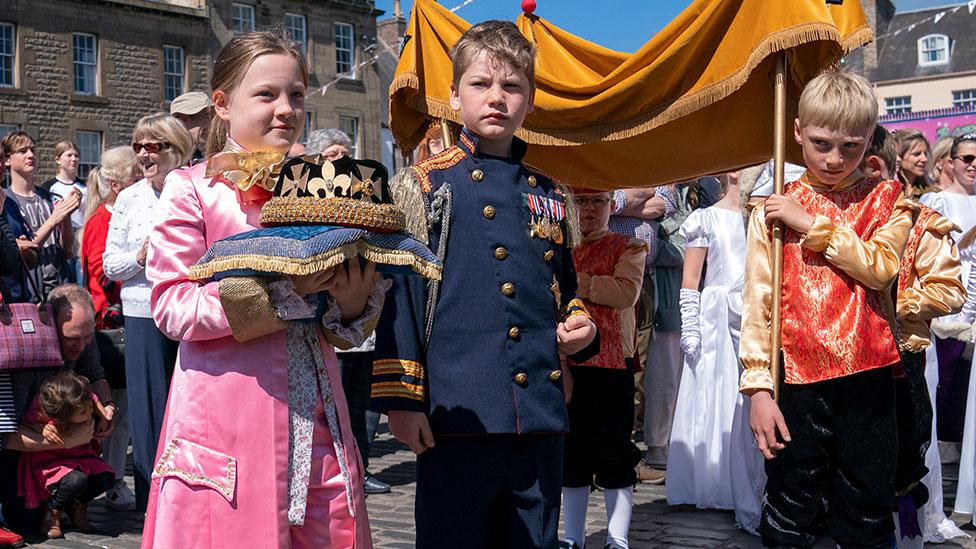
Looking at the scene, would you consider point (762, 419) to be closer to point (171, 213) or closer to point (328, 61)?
point (171, 213)

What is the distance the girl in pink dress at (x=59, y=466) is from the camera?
18.8 feet

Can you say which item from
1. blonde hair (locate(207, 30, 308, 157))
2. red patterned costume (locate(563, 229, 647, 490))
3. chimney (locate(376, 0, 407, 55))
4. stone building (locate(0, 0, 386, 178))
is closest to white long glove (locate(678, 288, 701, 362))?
red patterned costume (locate(563, 229, 647, 490))

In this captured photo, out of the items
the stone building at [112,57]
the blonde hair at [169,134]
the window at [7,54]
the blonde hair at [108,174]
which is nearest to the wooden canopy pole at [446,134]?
the blonde hair at [169,134]

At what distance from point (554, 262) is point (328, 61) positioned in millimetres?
33082

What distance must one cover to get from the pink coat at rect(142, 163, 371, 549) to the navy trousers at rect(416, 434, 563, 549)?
18.3 inches

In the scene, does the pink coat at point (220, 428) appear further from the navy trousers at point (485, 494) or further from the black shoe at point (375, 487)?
the black shoe at point (375, 487)

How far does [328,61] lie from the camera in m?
35.2

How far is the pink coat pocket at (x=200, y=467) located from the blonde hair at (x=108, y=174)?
15.2ft

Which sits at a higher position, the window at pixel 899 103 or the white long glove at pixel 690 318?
the window at pixel 899 103

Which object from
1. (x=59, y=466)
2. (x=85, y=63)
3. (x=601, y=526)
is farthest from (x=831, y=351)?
(x=85, y=63)

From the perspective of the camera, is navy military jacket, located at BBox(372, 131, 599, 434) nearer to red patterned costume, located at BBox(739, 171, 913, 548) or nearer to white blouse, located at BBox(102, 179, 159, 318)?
red patterned costume, located at BBox(739, 171, 913, 548)

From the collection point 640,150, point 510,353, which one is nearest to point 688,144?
point 640,150

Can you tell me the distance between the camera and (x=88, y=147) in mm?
28859

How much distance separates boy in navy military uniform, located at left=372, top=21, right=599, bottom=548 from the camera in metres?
3.14
